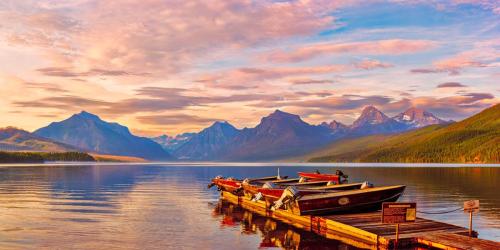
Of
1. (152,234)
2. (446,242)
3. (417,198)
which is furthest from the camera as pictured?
(417,198)

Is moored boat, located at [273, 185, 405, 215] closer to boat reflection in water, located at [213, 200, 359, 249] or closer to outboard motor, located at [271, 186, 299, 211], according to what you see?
outboard motor, located at [271, 186, 299, 211]

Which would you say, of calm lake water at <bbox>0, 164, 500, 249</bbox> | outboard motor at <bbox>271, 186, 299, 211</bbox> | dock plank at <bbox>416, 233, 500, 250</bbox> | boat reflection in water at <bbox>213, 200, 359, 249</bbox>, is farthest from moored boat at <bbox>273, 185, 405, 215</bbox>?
dock plank at <bbox>416, 233, 500, 250</bbox>

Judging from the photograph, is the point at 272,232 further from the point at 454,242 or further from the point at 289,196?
the point at 454,242

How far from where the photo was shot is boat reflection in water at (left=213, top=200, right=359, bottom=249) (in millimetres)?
35625

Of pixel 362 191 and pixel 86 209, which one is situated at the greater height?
pixel 362 191

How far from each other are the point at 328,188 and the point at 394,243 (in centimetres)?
Answer: 1960

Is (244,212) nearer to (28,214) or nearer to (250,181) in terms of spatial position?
(250,181)

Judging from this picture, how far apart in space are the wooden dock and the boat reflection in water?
1.13 metres

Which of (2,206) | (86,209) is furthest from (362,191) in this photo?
(2,206)

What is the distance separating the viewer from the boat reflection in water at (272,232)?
35625 mm

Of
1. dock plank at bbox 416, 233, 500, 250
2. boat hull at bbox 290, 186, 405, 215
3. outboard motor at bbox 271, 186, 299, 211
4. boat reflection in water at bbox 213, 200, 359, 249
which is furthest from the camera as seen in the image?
outboard motor at bbox 271, 186, 299, 211

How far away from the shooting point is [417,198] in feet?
222

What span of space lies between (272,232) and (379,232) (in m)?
10.3

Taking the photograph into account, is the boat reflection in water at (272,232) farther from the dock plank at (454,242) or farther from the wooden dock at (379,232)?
the dock plank at (454,242)
